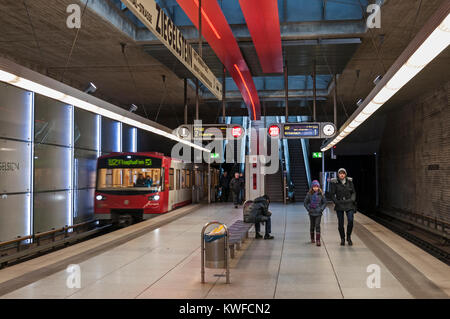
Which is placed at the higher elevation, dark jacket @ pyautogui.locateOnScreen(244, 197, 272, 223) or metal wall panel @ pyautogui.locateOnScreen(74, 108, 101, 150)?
metal wall panel @ pyautogui.locateOnScreen(74, 108, 101, 150)

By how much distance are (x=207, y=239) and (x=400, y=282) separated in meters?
2.73

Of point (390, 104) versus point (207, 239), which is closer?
point (207, 239)

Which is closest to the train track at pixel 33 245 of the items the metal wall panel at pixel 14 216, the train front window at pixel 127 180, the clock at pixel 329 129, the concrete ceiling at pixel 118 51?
the metal wall panel at pixel 14 216

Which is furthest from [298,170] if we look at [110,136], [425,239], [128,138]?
[110,136]

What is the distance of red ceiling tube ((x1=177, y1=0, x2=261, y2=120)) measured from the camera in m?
7.91

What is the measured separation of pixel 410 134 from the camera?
69.8ft

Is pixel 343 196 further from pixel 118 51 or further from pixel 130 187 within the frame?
pixel 130 187

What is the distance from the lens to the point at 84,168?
53.7 feet

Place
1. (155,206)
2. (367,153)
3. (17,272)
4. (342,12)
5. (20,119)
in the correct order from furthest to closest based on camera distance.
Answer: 1. (367,153)
2. (155,206)
3. (20,119)
4. (342,12)
5. (17,272)

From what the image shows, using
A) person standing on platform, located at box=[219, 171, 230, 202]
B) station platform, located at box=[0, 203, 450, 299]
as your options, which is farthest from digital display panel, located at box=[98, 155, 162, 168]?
person standing on platform, located at box=[219, 171, 230, 202]

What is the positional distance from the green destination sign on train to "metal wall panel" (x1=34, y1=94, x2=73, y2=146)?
159cm

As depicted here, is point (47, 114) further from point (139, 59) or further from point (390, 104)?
point (390, 104)

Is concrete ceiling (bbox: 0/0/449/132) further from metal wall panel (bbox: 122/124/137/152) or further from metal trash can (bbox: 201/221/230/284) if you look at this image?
metal trash can (bbox: 201/221/230/284)

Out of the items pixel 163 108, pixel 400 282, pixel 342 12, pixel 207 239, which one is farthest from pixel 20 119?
pixel 163 108
